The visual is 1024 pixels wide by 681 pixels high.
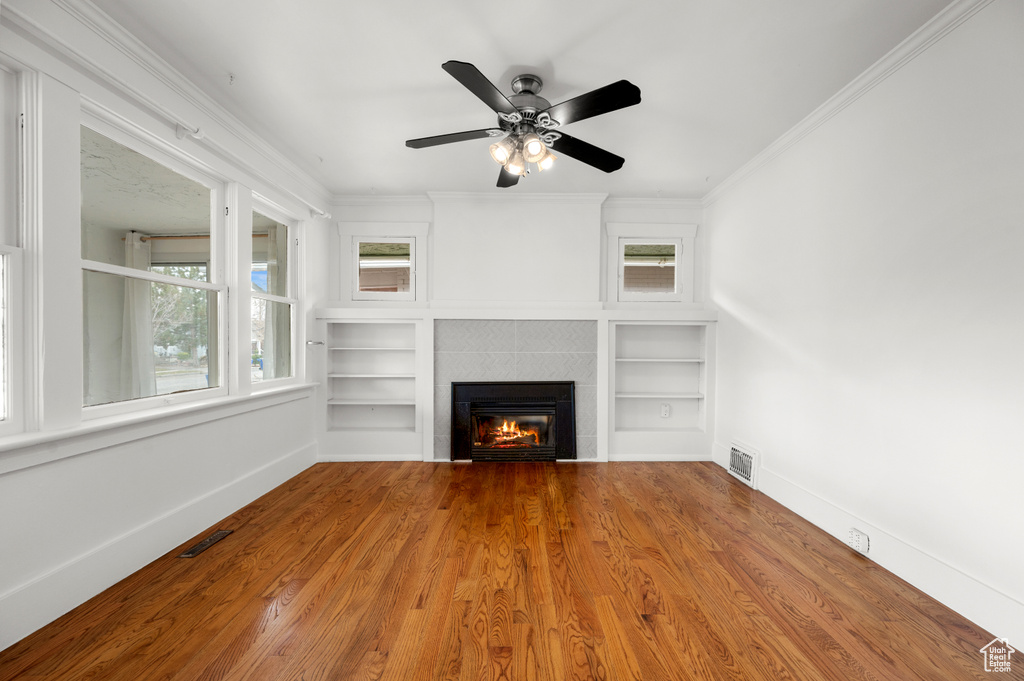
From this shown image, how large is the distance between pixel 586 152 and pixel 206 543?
3195 millimetres

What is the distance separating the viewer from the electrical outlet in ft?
7.57

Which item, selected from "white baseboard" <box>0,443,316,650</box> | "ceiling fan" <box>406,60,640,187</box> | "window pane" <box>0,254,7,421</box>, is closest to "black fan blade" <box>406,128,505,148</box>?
"ceiling fan" <box>406,60,640,187</box>

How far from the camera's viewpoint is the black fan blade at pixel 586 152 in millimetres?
2473

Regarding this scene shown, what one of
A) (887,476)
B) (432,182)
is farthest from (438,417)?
(887,476)

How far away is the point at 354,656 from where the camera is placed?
1.57 metres

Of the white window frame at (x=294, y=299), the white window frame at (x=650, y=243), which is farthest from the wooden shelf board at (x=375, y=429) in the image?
the white window frame at (x=650, y=243)

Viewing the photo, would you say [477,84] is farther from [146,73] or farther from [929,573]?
[929,573]

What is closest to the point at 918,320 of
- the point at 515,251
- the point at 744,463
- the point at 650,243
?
the point at 744,463

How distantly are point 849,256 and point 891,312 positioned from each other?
44cm

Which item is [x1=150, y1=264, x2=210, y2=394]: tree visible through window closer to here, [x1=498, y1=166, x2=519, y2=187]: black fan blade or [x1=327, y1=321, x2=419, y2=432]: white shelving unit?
[x1=327, y1=321, x2=419, y2=432]: white shelving unit

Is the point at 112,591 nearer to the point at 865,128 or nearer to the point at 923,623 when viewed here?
the point at 923,623

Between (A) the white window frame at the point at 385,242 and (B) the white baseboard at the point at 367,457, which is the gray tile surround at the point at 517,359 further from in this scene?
(A) the white window frame at the point at 385,242

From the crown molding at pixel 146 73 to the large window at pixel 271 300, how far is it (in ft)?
1.59

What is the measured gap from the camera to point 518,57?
84.7 inches
